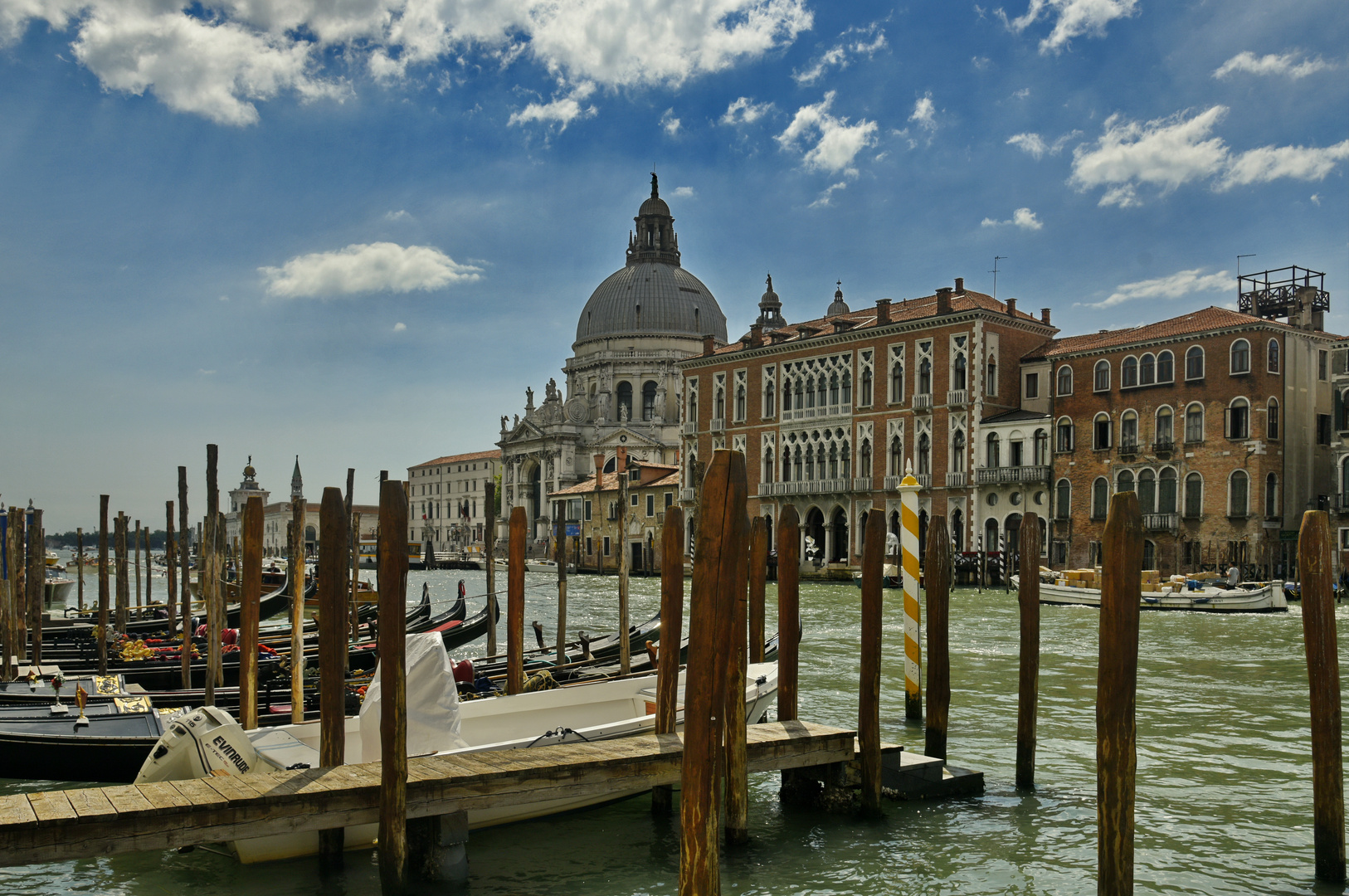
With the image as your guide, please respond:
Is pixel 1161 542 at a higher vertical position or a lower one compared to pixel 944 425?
lower

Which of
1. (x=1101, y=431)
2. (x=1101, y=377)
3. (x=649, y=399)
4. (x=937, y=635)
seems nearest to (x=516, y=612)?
(x=937, y=635)

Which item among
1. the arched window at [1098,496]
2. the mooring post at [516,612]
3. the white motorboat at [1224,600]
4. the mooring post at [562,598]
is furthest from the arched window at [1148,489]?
the mooring post at [516,612]

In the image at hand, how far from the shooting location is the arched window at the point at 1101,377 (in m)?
27.6

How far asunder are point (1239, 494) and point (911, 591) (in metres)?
19.4

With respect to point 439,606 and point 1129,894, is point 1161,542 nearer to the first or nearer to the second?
point 439,606

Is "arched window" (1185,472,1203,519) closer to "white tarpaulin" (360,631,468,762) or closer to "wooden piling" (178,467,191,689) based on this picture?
"wooden piling" (178,467,191,689)

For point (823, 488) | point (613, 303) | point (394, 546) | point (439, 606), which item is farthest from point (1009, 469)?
point (613, 303)

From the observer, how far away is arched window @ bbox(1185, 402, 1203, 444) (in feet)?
84.1

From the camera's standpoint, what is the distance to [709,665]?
421cm

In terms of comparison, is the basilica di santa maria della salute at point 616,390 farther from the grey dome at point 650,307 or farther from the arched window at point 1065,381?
the arched window at point 1065,381

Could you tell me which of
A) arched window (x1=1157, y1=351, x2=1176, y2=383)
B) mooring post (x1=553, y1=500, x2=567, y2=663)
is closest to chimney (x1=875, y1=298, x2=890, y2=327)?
arched window (x1=1157, y1=351, x2=1176, y2=383)

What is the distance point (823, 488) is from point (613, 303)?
31.7 metres

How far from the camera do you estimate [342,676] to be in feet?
17.4

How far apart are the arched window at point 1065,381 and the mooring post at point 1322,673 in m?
24.7
